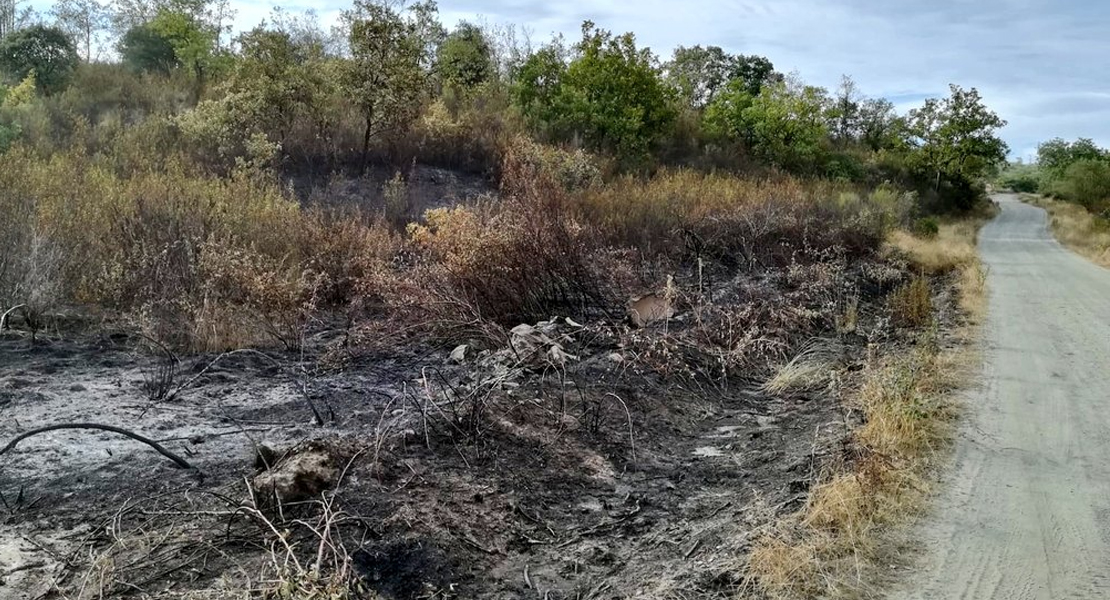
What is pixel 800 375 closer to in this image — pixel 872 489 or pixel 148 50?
pixel 872 489

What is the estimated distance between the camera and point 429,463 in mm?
4996

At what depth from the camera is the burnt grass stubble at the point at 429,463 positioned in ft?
12.8

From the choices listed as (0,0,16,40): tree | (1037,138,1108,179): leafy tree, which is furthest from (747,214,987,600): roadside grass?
(1037,138,1108,179): leafy tree

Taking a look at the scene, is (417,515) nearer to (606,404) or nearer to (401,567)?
(401,567)

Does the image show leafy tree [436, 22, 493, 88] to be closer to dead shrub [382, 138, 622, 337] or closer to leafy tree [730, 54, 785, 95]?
dead shrub [382, 138, 622, 337]

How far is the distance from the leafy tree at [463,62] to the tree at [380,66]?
27.9 ft

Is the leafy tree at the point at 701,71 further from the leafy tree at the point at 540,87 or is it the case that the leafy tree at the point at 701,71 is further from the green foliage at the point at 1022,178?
the green foliage at the point at 1022,178

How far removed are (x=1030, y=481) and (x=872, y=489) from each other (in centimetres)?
133

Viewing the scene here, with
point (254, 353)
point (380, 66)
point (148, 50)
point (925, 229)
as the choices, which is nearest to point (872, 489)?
point (254, 353)

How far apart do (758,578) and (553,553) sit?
43.9 inches

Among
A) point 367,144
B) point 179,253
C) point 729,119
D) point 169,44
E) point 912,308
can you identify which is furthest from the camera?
point 729,119

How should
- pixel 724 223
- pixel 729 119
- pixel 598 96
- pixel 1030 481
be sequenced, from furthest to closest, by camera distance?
1. pixel 729 119
2. pixel 598 96
3. pixel 724 223
4. pixel 1030 481

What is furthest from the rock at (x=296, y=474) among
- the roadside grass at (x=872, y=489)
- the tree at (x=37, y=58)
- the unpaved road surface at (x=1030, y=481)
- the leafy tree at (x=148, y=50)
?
the leafy tree at (x=148, y=50)

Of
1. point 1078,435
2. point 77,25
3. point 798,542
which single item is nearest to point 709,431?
point 798,542
